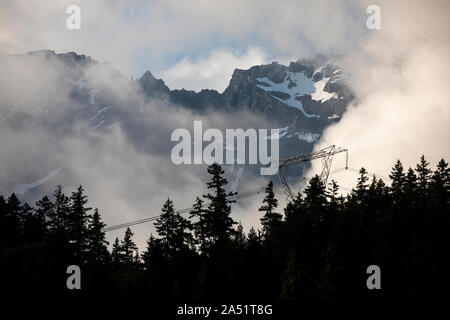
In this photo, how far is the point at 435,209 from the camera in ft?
209

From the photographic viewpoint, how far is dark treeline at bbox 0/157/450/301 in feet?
169

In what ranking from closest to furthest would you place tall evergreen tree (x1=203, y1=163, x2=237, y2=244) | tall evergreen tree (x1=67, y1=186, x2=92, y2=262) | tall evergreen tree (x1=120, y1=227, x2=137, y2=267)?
1. tall evergreen tree (x1=67, y1=186, x2=92, y2=262)
2. tall evergreen tree (x1=203, y1=163, x2=237, y2=244)
3. tall evergreen tree (x1=120, y1=227, x2=137, y2=267)

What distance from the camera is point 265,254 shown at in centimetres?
6103

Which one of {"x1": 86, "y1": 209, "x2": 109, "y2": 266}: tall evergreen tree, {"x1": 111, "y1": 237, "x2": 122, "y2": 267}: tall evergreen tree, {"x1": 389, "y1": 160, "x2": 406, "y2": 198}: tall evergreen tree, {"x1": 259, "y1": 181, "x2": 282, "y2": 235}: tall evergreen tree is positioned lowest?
{"x1": 111, "y1": 237, "x2": 122, "y2": 267}: tall evergreen tree

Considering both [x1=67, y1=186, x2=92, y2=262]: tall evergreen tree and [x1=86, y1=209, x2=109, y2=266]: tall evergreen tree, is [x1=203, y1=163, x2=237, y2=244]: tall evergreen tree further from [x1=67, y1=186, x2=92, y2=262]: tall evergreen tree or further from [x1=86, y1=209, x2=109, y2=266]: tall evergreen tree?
[x1=67, y1=186, x2=92, y2=262]: tall evergreen tree

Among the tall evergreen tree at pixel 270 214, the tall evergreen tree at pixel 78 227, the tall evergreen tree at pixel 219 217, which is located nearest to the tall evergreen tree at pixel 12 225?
the tall evergreen tree at pixel 78 227

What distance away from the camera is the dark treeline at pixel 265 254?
51.4m

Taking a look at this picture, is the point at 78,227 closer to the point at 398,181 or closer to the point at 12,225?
the point at 12,225

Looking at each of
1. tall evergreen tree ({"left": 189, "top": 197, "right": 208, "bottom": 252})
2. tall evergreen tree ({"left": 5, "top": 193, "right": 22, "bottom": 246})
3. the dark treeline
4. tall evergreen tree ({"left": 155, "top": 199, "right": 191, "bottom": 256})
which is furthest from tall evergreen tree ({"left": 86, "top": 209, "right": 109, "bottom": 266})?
tall evergreen tree ({"left": 5, "top": 193, "right": 22, "bottom": 246})

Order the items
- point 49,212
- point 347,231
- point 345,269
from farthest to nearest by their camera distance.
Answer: point 49,212
point 347,231
point 345,269

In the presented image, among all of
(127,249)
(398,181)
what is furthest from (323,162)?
(127,249)
